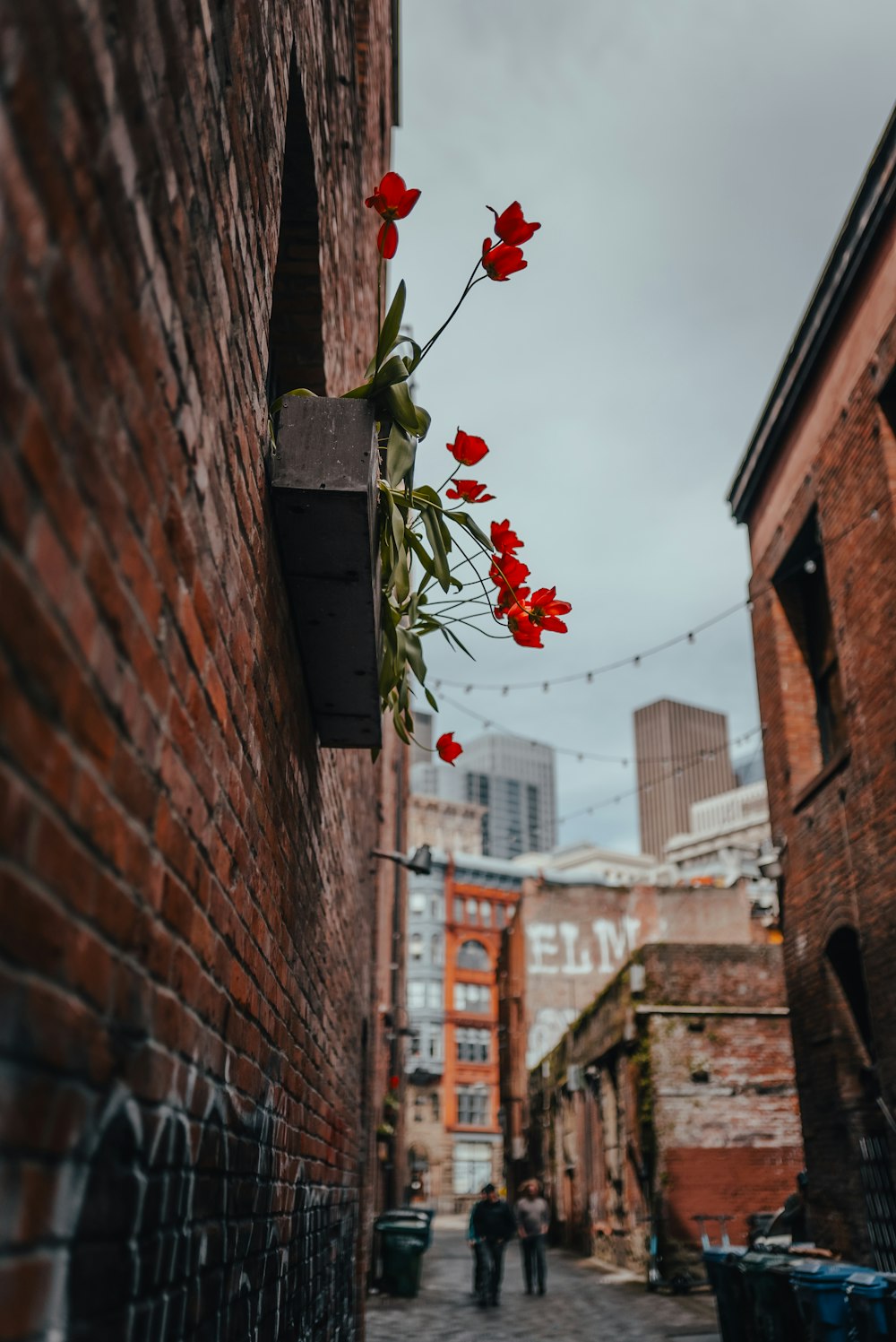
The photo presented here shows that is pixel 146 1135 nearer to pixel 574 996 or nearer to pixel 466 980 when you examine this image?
pixel 574 996

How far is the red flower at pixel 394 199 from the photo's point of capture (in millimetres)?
2789

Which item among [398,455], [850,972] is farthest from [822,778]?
[398,455]

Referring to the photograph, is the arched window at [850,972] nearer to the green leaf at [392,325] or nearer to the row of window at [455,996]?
the green leaf at [392,325]

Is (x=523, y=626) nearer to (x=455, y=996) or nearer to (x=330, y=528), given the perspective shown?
(x=330, y=528)

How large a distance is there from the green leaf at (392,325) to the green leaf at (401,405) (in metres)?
0.08

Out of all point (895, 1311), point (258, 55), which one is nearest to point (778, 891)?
point (895, 1311)

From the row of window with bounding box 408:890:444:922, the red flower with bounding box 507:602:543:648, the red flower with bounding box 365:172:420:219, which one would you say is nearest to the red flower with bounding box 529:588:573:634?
the red flower with bounding box 507:602:543:648

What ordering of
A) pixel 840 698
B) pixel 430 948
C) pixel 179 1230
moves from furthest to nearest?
pixel 430 948, pixel 840 698, pixel 179 1230

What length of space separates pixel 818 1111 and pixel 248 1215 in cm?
925

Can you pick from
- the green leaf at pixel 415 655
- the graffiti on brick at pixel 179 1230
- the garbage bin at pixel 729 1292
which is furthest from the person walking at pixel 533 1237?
the green leaf at pixel 415 655

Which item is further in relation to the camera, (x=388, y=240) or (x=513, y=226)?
(x=388, y=240)

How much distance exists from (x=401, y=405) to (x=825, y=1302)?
22.2 ft

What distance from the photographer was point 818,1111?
1030cm

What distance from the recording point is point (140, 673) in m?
1.48
